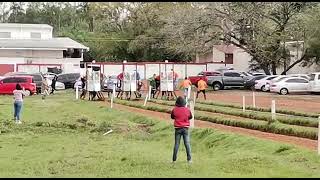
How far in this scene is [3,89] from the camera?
157 feet

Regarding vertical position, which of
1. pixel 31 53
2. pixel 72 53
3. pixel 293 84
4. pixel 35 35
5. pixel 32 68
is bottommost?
pixel 293 84

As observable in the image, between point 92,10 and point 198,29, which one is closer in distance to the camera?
point 198,29

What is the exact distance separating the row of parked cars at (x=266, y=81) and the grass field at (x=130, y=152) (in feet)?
75.2

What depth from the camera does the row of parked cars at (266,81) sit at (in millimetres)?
48469

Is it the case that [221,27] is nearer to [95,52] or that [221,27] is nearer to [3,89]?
[3,89]

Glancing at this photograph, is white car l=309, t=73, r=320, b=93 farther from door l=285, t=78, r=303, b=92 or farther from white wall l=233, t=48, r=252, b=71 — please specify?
white wall l=233, t=48, r=252, b=71

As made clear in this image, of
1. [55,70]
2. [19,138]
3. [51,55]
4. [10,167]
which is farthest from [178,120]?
[51,55]

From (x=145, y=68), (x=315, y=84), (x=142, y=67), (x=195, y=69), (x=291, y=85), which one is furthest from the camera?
(x=195, y=69)

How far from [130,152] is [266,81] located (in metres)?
36.7

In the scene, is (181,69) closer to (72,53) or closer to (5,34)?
(72,53)

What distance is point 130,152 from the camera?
698 inches

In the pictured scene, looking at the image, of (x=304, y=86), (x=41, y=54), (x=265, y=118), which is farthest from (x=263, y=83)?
(x=41, y=54)

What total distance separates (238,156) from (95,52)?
76395mm

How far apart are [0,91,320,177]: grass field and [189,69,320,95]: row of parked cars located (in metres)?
22.9
